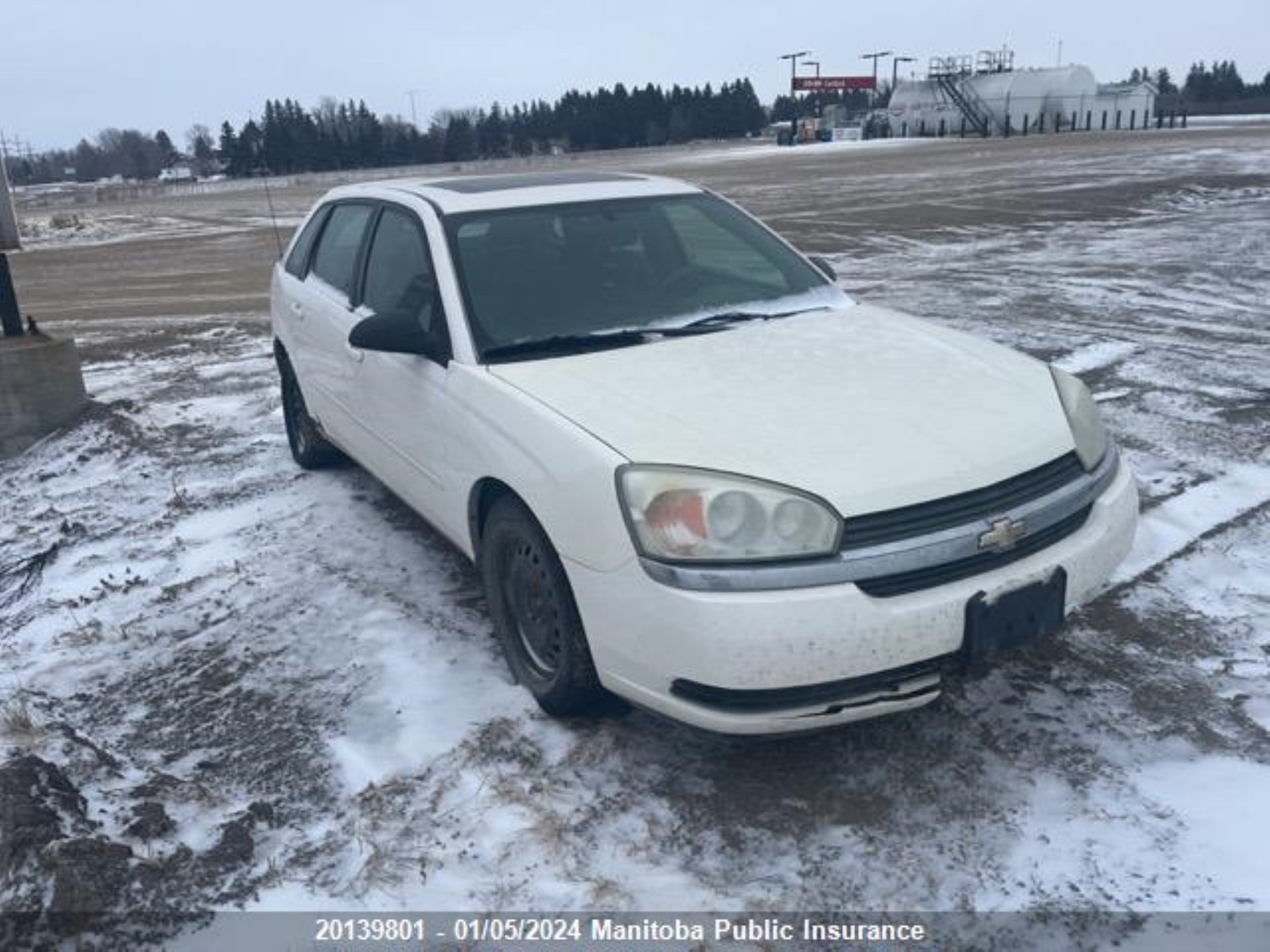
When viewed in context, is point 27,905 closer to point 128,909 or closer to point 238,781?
point 128,909

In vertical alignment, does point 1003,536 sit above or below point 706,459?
below

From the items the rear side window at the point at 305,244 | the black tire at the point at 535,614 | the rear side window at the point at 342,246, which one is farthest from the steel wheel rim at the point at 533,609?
the rear side window at the point at 305,244

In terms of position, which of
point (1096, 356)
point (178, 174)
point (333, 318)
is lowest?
point (1096, 356)

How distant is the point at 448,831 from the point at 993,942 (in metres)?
1.41

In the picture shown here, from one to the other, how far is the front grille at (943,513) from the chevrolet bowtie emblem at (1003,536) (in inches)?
1.4

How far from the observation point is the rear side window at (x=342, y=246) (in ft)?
15.7

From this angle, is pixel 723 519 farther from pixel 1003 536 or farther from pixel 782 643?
pixel 1003 536

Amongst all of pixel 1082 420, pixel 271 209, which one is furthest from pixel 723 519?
pixel 271 209

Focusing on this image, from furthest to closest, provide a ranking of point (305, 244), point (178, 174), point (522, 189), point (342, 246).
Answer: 1. point (178, 174)
2. point (305, 244)
3. point (342, 246)
4. point (522, 189)

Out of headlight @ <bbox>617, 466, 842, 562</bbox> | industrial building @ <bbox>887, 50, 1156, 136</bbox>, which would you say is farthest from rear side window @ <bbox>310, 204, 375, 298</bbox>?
industrial building @ <bbox>887, 50, 1156, 136</bbox>

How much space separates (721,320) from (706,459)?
1265 millimetres

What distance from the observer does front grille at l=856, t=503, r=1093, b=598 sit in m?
2.66

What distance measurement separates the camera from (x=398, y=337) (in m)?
3.68

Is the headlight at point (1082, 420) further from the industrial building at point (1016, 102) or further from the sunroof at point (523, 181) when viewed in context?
the industrial building at point (1016, 102)
